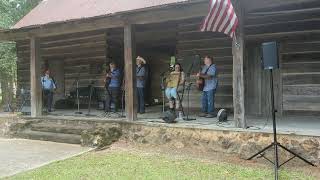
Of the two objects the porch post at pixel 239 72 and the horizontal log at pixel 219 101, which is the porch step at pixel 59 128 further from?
the porch post at pixel 239 72

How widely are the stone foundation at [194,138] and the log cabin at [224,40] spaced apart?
0.40m

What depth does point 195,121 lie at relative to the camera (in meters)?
10.3

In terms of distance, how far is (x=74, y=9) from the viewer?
13703mm

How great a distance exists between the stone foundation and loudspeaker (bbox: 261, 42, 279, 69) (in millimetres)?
1470

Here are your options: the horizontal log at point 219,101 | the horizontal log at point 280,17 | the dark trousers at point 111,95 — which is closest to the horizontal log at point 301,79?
the horizontal log at point 280,17

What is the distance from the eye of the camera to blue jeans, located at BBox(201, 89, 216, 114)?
421 inches

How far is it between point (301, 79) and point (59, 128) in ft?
22.1

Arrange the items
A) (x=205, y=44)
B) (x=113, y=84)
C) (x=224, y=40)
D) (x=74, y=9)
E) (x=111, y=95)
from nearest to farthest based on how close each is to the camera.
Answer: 1. (x=224, y=40)
2. (x=205, y=44)
3. (x=113, y=84)
4. (x=111, y=95)
5. (x=74, y=9)

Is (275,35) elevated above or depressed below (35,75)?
above

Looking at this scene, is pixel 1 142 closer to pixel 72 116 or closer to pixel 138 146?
pixel 72 116

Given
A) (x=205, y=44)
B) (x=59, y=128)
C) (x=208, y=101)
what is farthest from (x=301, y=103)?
(x=59, y=128)

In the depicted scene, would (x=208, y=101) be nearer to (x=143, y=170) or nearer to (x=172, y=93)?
(x=172, y=93)

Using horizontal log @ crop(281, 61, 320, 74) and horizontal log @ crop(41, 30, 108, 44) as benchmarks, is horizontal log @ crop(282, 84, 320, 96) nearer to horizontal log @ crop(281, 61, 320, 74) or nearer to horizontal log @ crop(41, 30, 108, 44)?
horizontal log @ crop(281, 61, 320, 74)

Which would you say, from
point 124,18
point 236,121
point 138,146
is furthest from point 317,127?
point 124,18
